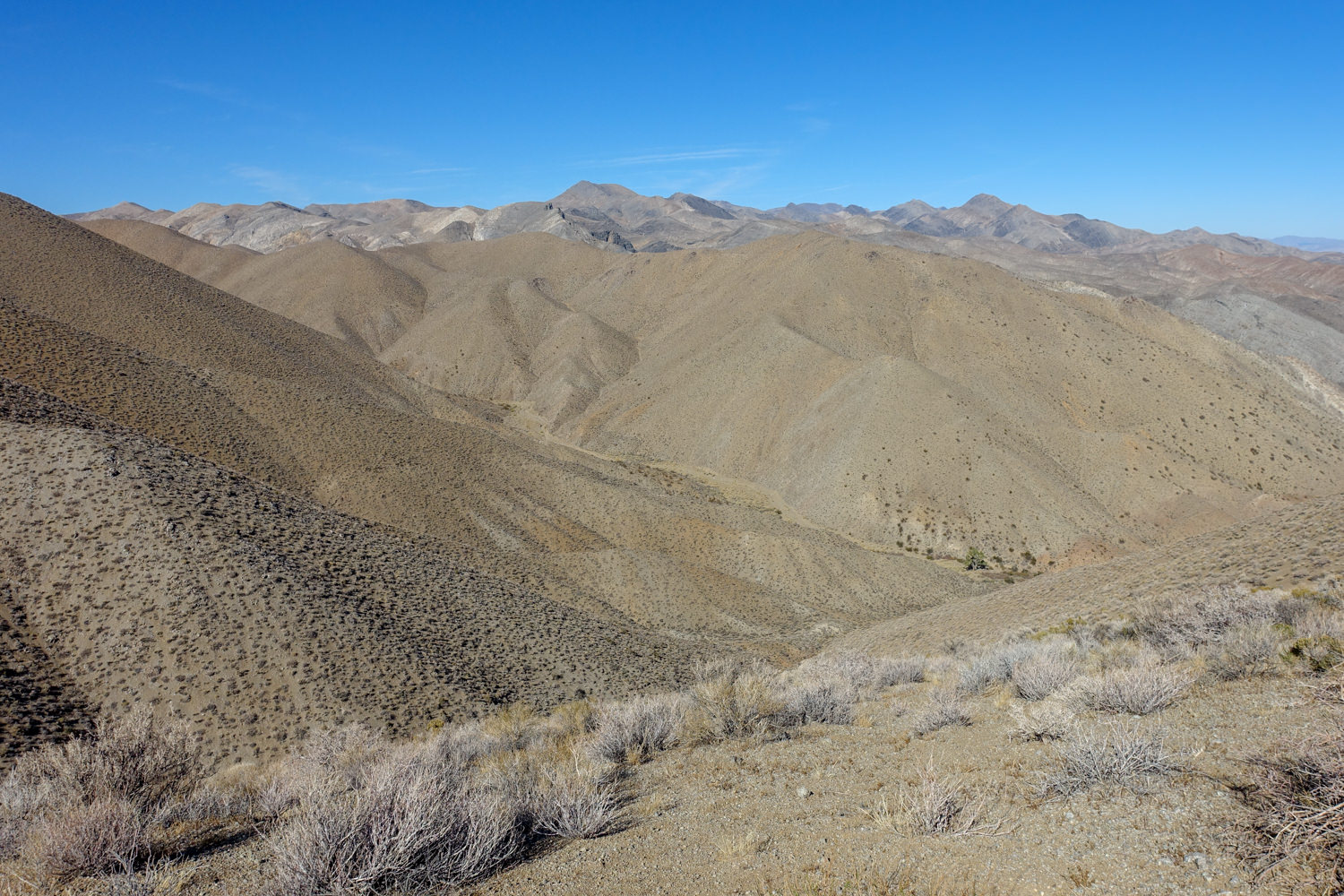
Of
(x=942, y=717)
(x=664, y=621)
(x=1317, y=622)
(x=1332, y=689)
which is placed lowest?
(x=664, y=621)

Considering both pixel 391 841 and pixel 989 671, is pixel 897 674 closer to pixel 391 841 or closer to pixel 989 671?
pixel 989 671

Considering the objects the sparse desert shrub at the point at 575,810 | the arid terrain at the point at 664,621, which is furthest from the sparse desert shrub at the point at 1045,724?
the sparse desert shrub at the point at 575,810

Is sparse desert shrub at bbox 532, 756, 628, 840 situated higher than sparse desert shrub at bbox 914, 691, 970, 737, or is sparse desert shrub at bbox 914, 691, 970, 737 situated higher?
sparse desert shrub at bbox 532, 756, 628, 840

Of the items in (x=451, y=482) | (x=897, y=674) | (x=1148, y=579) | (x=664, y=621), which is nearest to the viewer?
(x=897, y=674)

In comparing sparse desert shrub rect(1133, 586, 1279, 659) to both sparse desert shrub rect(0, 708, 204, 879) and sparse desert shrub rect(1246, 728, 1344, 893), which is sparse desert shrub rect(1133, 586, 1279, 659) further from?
sparse desert shrub rect(0, 708, 204, 879)

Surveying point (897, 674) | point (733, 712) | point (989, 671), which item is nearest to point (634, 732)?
point (733, 712)

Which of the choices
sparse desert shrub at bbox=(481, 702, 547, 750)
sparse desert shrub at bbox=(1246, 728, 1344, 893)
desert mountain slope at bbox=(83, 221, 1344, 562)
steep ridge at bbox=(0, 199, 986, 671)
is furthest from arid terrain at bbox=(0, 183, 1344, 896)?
desert mountain slope at bbox=(83, 221, 1344, 562)
